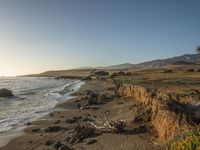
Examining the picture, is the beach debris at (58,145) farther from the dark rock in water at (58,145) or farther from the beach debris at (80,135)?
the beach debris at (80,135)

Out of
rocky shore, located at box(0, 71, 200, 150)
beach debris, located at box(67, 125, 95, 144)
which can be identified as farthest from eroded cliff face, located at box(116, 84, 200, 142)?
beach debris, located at box(67, 125, 95, 144)

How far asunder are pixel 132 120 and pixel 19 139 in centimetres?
727

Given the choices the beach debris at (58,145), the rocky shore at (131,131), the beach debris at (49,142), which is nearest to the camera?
the rocky shore at (131,131)

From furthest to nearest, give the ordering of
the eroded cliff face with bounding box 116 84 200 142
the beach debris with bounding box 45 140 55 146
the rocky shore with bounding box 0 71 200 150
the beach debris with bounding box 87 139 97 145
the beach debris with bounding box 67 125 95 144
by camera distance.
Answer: the beach debris with bounding box 45 140 55 146, the beach debris with bounding box 67 125 95 144, the beach debris with bounding box 87 139 97 145, the rocky shore with bounding box 0 71 200 150, the eroded cliff face with bounding box 116 84 200 142

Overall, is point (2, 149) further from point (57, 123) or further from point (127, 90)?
point (127, 90)

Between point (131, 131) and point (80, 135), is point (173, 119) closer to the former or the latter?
point (131, 131)

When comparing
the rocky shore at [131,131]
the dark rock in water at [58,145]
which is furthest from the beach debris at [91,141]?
the dark rock in water at [58,145]

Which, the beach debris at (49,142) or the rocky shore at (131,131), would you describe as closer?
the rocky shore at (131,131)

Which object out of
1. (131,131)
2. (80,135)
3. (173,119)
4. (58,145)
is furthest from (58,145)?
(173,119)

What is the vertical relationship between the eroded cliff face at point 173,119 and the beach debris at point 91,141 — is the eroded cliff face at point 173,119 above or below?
above

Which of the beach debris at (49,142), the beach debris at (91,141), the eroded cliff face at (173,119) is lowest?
the beach debris at (49,142)

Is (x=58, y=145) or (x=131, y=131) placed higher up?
(x=131, y=131)

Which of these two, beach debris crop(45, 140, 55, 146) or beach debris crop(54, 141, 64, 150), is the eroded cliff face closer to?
beach debris crop(54, 141, 64, 150)

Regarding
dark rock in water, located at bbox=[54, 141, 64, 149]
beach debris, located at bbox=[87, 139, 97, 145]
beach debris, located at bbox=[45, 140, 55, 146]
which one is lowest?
beach debris, located at bbox=[45, 140, 55, 146]
